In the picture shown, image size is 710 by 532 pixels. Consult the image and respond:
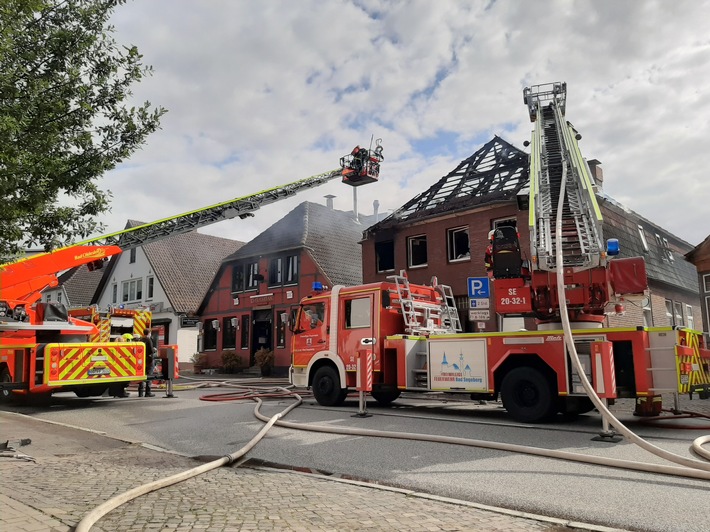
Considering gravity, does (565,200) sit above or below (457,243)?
below

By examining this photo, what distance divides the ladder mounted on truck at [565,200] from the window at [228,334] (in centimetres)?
2060

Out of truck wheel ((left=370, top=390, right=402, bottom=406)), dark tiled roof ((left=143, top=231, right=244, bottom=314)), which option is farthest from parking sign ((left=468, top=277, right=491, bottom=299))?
dark tiled roof ((left=143, top=231, right=244, bottom=314))

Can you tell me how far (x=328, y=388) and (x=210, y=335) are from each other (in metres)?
20.4

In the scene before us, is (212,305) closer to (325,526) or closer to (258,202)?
(258,202)

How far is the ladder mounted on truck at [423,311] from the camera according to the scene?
11.5 metres

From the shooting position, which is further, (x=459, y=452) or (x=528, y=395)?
(x=528, y=395)

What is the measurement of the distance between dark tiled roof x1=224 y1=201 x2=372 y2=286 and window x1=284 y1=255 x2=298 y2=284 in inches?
21.1

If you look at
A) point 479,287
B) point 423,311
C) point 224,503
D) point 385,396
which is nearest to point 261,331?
point 385,396

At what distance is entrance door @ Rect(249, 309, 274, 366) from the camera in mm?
27781

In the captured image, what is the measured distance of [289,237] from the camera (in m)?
28.2

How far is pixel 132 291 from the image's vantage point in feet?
117

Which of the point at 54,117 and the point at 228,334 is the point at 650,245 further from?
the point at 54,117

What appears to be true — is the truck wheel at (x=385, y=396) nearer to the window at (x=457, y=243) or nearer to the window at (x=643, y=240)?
the window at (x=457, y=243)

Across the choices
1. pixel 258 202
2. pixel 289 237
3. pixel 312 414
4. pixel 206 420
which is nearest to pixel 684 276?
pixel 289 237
